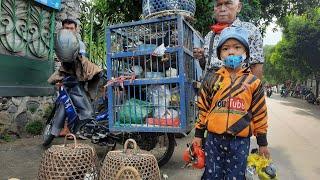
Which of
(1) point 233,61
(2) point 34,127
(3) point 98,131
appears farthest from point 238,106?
(2) point 34,127

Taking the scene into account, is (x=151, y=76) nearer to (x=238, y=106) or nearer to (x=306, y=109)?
(x=238, y=106)

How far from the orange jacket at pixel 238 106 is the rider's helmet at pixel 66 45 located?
2.50m

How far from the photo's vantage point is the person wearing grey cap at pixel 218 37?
324 cm

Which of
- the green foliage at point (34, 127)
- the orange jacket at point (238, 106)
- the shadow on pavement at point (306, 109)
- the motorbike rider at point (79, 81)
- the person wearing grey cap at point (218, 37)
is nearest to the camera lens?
the orange jacket at point (238, 106)

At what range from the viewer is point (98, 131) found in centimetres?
498

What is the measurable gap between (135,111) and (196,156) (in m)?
1.33

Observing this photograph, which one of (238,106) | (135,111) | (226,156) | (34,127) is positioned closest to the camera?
(238,106)

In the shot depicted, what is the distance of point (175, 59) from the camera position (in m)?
4.04

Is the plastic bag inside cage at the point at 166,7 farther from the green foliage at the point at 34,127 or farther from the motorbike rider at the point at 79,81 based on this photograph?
the green foliage at the point at 34,127

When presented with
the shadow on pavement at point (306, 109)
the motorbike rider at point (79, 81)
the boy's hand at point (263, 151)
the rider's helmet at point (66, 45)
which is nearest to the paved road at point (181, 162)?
the motorbike rider at point (79, 81)

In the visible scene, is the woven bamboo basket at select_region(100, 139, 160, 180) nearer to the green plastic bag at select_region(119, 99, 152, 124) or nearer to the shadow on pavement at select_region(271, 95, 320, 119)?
the green plastic bag at select_region(119, 99, 152, 124)

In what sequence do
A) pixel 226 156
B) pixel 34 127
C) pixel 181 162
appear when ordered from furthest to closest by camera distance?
pixel 34 127
pixel 181 162
pixel 226 156

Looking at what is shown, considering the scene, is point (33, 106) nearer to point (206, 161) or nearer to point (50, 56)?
point (50, 56)

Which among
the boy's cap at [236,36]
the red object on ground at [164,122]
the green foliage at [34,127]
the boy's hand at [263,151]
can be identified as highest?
the boy's cap at [236,36]
